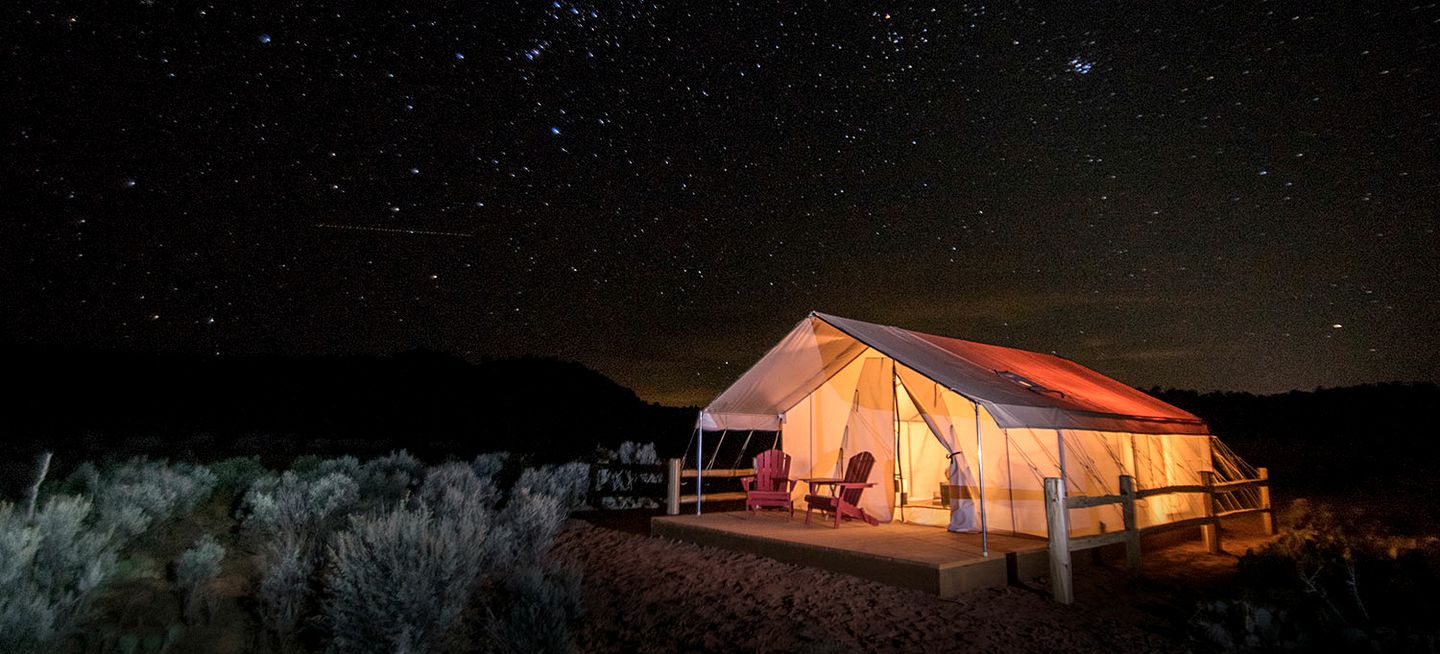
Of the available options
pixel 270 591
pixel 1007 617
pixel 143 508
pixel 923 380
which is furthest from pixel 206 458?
pixel 1007 617

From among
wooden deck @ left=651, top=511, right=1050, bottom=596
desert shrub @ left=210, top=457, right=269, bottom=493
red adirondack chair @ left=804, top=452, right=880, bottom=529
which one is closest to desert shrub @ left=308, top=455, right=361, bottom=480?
desert shrub @ left=210, top=457, right=269, bottom=493

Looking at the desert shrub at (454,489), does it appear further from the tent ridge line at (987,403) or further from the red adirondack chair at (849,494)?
the tent ridge line at (987,403)

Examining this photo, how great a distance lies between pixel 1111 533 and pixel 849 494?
291cm

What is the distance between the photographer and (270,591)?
5164 mm

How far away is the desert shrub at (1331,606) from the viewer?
4.10m

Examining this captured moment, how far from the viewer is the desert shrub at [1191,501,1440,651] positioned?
4.10m

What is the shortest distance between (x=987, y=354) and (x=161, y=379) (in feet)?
138

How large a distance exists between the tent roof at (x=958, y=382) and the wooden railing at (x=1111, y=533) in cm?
67

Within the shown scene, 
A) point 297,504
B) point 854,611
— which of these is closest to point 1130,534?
point 854,611

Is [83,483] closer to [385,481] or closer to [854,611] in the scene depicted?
[385,481]

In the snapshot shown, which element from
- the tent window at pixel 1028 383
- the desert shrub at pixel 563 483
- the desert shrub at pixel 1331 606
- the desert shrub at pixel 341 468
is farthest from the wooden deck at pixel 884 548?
the desert shrub at pixel 341 468

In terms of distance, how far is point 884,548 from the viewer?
6422mm

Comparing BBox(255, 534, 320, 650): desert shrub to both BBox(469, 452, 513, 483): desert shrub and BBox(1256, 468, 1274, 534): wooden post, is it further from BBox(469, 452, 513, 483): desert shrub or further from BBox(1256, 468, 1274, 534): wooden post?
BBox(1256, 468, 1274, 534): wooden post

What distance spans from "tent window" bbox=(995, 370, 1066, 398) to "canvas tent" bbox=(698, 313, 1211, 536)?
4 centimetres
